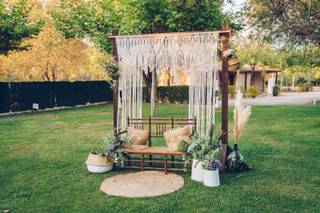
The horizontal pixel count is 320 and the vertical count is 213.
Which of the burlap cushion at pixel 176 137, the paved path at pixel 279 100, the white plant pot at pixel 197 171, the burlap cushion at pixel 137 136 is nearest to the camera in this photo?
the white plant pot at pixel 197 171

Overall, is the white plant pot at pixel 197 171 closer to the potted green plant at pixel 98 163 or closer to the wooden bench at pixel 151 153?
the wooden bench at pixel 151 153

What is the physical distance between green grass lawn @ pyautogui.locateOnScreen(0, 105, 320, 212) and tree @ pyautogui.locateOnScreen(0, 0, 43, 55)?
6.32 meters

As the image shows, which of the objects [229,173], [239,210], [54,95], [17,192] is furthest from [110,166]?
[54,95]

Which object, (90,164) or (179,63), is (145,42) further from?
(90,164)

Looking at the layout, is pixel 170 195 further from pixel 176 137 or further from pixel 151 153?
pixel 176 137

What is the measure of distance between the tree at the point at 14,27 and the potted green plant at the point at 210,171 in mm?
12318

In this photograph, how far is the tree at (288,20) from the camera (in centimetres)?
970

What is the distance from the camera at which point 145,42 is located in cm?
681

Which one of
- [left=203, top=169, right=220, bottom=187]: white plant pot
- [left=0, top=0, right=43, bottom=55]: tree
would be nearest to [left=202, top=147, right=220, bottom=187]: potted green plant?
[left=203, top=169, right=220, bottom=187]: white plant pot

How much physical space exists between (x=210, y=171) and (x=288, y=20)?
691 centimetres

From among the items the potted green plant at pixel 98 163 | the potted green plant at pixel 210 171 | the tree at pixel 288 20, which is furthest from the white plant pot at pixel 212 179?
the tree at pixel 288 20

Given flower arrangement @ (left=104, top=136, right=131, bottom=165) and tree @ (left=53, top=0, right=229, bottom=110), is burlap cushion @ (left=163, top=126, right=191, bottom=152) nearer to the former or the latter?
flower arrangement @ (left=104, top=136, right=131, bottom=165)

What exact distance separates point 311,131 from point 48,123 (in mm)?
9548

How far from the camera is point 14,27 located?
48.7ft
